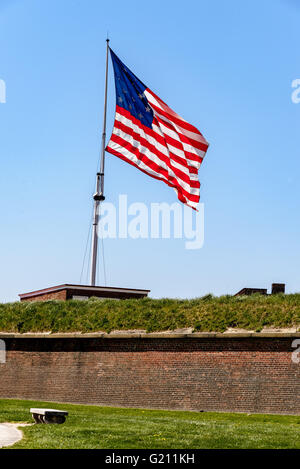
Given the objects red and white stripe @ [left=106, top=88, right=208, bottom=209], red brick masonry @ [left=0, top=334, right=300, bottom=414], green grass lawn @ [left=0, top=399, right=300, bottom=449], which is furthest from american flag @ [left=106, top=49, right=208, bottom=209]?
green grass lawn @ [left=0, top=399, right=300, bottom=449]

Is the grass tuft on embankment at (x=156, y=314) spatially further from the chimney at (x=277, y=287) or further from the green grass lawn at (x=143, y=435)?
the chimney at (x=277, y=287)

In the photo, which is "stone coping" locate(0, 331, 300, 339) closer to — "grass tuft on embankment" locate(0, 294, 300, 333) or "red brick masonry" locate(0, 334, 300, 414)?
"red brick masonry" locate(0, 334, 300, 414)

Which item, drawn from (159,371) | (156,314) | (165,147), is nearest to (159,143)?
(165,147)

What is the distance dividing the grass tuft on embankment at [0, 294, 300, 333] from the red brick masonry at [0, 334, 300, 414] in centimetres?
66

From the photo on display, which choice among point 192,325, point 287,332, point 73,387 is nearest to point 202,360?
point 192,325

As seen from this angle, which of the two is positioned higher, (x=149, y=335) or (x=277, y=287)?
(x=277, y=287)

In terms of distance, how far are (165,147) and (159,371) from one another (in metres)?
8.38

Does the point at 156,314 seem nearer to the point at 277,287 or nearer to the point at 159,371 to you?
the point at 159,371

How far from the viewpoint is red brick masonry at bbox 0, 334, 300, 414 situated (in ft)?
72.8

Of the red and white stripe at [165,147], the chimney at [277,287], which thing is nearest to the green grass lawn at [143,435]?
the red and white stripe at [165,147]

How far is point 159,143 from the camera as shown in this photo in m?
23.8
